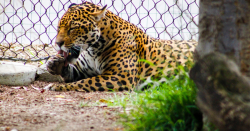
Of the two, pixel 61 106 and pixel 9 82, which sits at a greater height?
pixel 9 82

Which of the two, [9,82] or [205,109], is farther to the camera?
[9,82]

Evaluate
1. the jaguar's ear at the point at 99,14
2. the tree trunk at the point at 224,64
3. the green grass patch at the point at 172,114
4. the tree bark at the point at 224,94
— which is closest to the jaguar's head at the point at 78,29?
the jaguar's ear at the point at 99,14

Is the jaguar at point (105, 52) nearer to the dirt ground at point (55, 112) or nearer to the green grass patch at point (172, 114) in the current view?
the dirt ground at point (55, 112)

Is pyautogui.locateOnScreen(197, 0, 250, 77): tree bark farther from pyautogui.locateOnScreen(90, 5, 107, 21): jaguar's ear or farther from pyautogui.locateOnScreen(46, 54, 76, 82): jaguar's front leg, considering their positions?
pyautogui.locateOnScreen(46, 54, 76, 82): jaguar's front leg

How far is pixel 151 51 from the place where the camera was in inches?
180

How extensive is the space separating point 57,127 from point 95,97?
1373 mm

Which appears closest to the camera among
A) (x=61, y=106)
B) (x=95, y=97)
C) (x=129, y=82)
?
(x=61, y=106)

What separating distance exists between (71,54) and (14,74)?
0.88 m

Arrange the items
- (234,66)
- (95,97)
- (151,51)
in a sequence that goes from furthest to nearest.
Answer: (151,51) < (95,97) < (234,66)

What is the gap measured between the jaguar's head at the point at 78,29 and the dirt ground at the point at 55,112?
712 millimetres

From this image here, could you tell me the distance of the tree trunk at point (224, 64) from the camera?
57.9 inches

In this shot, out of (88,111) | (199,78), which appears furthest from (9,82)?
(199,78)

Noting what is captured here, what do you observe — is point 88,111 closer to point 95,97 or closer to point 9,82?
point 95,97

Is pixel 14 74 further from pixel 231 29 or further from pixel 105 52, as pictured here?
pixel 231 29
